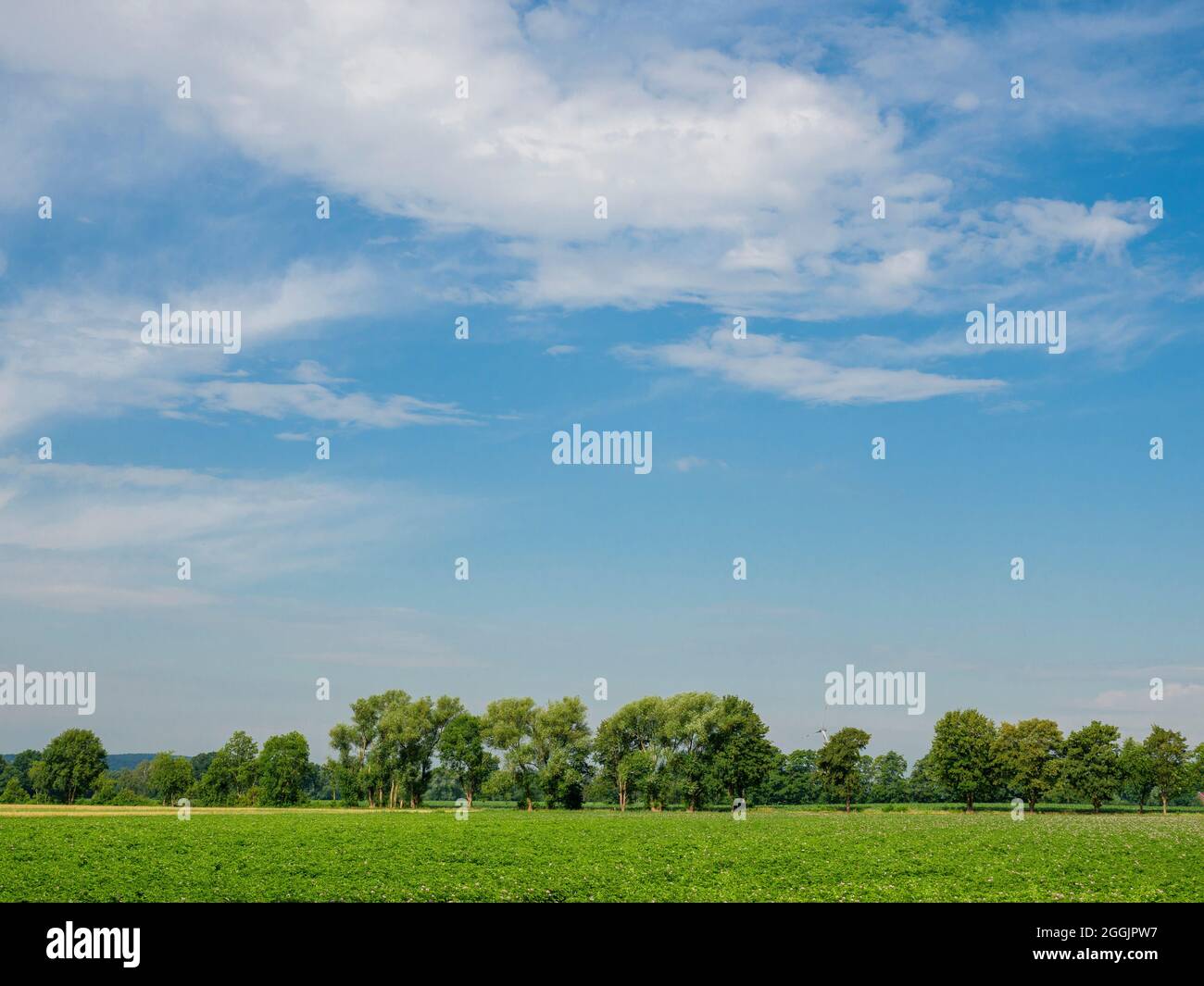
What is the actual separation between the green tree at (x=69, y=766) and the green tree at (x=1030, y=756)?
375ft

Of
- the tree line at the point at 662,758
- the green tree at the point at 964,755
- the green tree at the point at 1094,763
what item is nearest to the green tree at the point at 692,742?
the tree line at the point at 662,758

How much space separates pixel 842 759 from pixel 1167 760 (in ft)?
121

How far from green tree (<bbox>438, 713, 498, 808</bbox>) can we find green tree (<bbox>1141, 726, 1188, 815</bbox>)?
74.7 metres

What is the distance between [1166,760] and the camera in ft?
365

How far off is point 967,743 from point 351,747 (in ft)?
231

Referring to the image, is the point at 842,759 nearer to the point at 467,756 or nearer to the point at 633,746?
the point at 633,746

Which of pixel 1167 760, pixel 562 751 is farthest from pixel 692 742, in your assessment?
pixel 1167 760

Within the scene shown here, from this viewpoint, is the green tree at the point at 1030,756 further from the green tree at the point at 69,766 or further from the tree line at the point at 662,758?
the green tree at the point at 69,766

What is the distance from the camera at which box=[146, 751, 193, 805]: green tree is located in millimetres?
130125

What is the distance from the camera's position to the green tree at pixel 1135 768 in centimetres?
11000

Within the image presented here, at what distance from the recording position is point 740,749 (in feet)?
351
